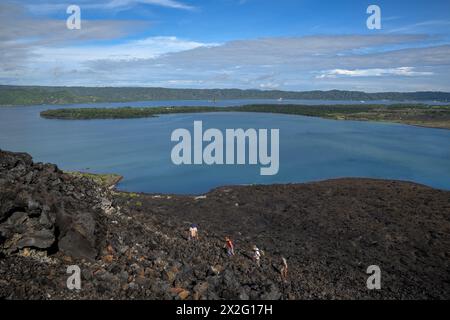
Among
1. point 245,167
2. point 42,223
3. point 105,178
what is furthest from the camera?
point 245,167

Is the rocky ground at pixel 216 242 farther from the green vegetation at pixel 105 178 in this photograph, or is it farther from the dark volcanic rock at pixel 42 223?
the green vegetation at pixel 105 178

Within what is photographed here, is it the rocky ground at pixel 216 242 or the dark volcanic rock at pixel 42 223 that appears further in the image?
the dark volcanic rock at pixel 42 223

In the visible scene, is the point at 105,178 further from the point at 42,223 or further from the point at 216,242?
the point at 42,223

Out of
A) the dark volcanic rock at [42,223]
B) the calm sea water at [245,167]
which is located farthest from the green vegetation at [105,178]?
the dark volcanic rock at [42,223]

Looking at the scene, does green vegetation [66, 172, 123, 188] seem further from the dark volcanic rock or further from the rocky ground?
the dark volcanic rock

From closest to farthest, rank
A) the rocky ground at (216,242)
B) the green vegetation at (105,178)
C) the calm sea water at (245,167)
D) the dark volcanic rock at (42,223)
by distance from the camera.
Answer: the rocky ground at (216,242), the dark volcanic rock at (42,223), the green vegetation at (105,178), the calm sea water at (245,167)

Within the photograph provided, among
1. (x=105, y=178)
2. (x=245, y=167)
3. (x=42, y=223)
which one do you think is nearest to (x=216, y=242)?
(x=42, y=223)
